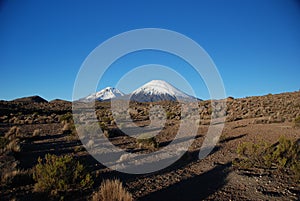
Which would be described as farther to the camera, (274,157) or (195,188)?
(274,157)

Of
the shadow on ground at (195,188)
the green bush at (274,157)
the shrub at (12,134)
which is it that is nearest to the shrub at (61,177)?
the shadow on ground at (195,188)

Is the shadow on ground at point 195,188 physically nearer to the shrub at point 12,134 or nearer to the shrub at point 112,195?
the shrub at point 112,195

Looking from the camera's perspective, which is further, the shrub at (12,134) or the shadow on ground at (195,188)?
the shrub at (12,134)

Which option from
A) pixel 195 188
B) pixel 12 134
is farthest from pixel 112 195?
pixel 12 134

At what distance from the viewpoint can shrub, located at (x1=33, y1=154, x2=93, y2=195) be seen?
17.9 ft

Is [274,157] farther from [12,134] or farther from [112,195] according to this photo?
[12,134]

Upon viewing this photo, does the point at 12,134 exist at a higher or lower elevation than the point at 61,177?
higher

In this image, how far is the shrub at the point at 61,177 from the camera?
17.9ft

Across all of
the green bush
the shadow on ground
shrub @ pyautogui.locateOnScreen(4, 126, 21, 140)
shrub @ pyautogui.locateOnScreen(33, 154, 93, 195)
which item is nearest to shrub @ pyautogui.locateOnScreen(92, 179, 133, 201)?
the shadow on ground

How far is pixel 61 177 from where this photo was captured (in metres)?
5.62

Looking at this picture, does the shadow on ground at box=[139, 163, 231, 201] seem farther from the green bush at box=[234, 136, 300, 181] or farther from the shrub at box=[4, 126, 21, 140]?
the shrub at box=[4, 126, 21, 140]

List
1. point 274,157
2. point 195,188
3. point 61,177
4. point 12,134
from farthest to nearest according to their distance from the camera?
point 12,134 → point 274,157 → point 195,188 → point 61,177

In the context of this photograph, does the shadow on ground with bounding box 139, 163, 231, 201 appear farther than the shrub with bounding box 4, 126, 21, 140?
No

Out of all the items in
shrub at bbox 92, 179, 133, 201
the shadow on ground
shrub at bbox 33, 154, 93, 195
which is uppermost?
shrub at bbox 33, 154, 93, 195
